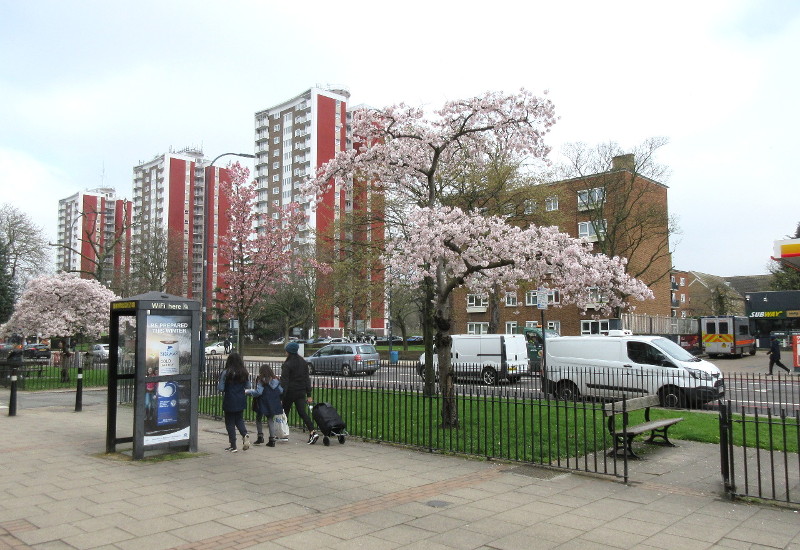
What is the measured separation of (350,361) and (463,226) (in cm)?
1936

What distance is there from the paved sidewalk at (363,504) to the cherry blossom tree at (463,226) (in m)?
2.94

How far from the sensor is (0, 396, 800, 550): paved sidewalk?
5.47 m

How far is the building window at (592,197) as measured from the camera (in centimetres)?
3866

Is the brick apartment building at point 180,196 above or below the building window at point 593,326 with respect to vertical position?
→ above

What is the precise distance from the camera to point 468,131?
12.5m

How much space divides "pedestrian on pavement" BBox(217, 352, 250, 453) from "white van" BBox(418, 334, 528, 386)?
14.4 meters

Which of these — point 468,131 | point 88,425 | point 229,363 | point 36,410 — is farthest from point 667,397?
point 36,410

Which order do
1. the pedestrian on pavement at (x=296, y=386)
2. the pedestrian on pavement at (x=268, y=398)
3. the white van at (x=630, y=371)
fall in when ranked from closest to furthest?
the pedestrian on pavement at (x=268, y=398) < the pedestrian on pavement at (x=296, y=386) < the white van at (x=630, y=371)

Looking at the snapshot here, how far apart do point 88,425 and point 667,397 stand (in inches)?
519

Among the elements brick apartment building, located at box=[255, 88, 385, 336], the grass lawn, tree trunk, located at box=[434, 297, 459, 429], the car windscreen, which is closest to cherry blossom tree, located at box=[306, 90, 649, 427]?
tree trunk, located at box=[434, 297, 459, 429]

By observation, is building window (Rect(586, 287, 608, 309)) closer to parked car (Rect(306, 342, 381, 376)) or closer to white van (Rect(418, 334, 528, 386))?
white van (Rect(418, 334, 528, 386))

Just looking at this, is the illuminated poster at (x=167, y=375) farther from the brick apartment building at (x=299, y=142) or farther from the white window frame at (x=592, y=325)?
the brick apartment building at (x=299, y=142)

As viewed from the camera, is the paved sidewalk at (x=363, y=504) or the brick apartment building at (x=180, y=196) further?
the brick apartment building at (x=180, y=196)

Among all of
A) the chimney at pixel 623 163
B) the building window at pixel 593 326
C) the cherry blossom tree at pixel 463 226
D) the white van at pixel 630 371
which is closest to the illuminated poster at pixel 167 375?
the cherry blossom tree at pixel 463 226
